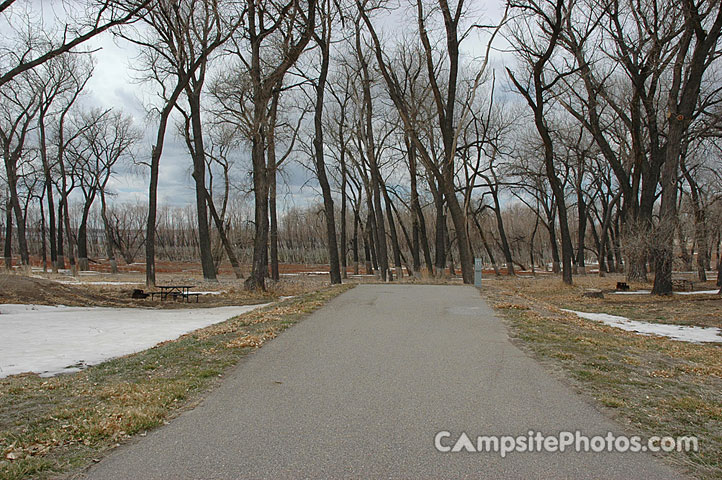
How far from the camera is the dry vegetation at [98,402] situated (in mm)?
3331

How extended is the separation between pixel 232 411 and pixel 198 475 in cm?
124

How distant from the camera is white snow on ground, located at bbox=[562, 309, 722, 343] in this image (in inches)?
370

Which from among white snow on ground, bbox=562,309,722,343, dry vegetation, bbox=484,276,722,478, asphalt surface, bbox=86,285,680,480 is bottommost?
white snow on ground, bbox=562,309,722,343

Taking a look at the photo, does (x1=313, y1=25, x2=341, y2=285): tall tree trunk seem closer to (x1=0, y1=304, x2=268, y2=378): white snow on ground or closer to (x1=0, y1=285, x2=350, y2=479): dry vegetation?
(x1=0, y1=304, x2=268, y2=378): white snow on ground

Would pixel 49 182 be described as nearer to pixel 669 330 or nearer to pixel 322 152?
pixel 322 152

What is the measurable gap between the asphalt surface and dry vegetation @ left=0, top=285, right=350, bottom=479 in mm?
226

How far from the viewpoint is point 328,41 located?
20.7 m

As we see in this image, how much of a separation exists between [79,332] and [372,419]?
7.59m

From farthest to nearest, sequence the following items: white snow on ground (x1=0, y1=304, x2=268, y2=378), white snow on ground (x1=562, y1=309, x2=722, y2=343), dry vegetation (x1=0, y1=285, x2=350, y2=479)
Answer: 1. white snow on ground (x1=562, y1=309, x2=722, y2=343)
2. white snow on ground (x1=0, y1=304, x2=268, y2=378)
3. dry vegetation (x1=0, y1=285, x2=350, y2=479)

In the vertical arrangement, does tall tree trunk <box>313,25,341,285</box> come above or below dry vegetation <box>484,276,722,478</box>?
above

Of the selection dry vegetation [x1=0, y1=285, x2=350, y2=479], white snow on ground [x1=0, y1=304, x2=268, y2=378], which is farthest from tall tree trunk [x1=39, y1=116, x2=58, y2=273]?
dry vegetation [x1=0, y1=285, x2=350, y2=479]

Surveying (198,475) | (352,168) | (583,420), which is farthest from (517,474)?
(352,168)

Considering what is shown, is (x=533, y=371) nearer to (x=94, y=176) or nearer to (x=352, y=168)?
(x=352, y=168)

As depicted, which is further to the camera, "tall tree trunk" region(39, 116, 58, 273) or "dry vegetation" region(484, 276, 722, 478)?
"tall tree trunk" region(39, 116, 58, 273)
